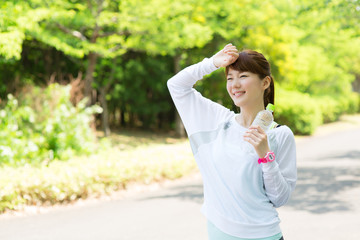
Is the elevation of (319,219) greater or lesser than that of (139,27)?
lesser

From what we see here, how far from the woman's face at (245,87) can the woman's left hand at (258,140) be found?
280 millimetres

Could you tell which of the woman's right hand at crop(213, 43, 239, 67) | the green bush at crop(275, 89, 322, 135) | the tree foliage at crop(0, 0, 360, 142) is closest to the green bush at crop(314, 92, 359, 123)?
the tree foliage at crop(0, 0, 360, 142)

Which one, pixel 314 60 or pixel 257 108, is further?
pixel 314 60

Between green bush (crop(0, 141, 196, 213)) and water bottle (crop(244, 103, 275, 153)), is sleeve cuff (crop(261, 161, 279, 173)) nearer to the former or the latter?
water bottle (crop(244, 103, 275, 153))

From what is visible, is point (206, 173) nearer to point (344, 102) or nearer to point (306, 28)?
point (306, 28)

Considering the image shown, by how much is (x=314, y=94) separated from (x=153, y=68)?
12905 mm

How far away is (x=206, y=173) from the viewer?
6.86ft

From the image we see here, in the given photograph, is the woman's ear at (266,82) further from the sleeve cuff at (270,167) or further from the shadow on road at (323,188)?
the shadow on road at (323,188)

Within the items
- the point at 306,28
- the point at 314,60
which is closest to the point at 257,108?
the point at 306,28

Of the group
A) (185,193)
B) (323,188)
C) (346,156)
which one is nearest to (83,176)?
(185,193)

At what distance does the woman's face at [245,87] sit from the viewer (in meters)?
2.03

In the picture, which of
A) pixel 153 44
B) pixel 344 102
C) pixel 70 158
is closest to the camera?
pixel 70 158

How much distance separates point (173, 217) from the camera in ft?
20.7

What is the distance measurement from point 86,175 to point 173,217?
2074mm
